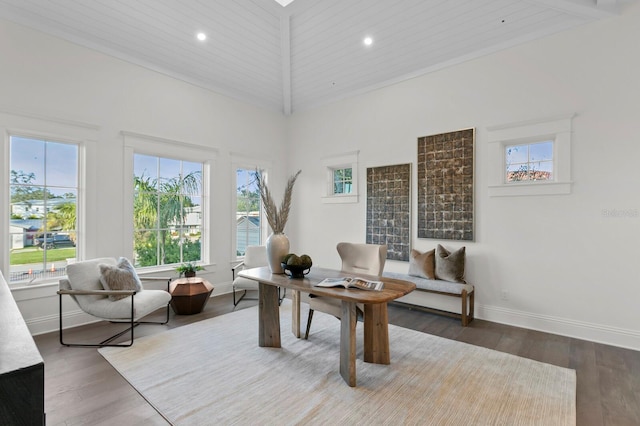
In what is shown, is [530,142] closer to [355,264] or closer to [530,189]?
[530,189]

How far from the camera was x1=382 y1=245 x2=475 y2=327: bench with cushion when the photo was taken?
12.0ft

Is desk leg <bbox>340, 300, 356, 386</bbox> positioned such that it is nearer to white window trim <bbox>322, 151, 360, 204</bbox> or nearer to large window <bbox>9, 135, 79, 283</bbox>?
white window trim <bbox>322, 151, 360, 204</bbox>

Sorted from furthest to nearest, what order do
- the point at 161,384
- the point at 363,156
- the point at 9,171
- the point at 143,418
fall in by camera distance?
the point at 363,156, the point at 9,171, the point at 161,384, the point at 143,418

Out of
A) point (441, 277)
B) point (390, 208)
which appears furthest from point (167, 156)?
point (441, 277)

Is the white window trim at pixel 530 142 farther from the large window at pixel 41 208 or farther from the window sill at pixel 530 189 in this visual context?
the large window at pixel 41 208

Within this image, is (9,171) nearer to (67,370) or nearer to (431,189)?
(67,370)

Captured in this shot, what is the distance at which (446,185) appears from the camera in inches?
161

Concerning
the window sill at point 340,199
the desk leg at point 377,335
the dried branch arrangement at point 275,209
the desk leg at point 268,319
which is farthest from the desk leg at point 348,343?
the window sill at point 340,199

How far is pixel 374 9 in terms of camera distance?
12.4ft

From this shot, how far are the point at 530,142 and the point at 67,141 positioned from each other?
214 inches

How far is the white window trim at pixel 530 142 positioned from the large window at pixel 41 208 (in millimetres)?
5090

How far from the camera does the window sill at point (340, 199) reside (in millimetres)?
5141

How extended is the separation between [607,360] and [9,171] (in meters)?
6.17

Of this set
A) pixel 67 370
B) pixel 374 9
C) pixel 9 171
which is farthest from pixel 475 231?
pixel 9 171
